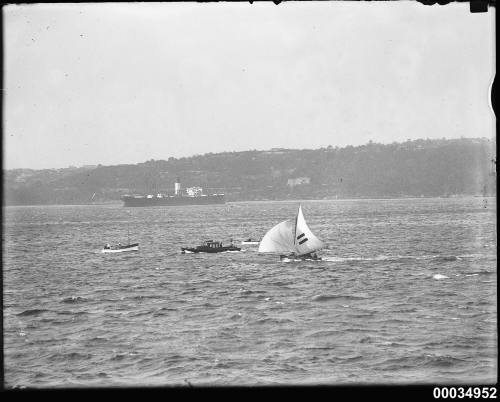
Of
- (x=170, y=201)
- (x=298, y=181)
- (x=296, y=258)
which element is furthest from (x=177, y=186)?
(x=296, y=258)

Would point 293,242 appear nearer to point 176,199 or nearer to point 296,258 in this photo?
point 296,258

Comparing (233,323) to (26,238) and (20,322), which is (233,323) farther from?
(26,238)

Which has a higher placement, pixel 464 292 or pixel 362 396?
pixel 362 396

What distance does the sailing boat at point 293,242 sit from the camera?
153 ft

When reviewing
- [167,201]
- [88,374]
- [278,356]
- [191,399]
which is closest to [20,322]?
[88,374]

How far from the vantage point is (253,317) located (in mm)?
28422

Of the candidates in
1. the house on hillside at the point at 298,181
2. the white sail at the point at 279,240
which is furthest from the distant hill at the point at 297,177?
the white sail at the point at 279,240

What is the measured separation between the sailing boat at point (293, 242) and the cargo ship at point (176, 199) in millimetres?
94359

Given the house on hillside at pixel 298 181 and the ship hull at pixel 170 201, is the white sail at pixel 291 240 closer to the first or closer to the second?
the house on hillside at pixel 298 181

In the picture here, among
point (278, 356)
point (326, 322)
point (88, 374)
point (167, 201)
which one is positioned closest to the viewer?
point (88, 374)

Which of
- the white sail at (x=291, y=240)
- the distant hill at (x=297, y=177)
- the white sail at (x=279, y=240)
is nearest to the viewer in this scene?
the white sail at (x=291, y=240)

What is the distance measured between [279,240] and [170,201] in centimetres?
9867

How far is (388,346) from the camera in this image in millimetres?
22203

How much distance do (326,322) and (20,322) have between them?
12904mm
